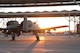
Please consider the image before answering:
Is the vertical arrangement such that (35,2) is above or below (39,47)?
above

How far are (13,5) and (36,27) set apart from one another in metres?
11.4

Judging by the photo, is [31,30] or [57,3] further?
[57,3]

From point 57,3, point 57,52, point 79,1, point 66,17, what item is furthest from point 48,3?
point 57,52

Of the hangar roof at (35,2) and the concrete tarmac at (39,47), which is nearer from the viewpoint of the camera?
the concrete tarmac at (39,47)

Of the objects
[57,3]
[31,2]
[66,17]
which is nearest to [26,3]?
[31,2]

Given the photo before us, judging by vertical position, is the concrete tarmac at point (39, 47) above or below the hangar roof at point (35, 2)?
below

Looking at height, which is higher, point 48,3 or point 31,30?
point 48,3

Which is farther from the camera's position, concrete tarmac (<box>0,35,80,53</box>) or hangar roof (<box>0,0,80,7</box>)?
hangar roof (<box>0,0,80,7</box>)

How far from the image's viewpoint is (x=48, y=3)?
4841cm

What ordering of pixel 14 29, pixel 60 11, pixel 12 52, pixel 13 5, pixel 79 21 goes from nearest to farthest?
1. pixel 12 52
2. pixel 14 29
3. pixel 13 5
4. pixel 60 11
5. pixel 79 21

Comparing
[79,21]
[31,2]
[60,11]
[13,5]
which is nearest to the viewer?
[31,2]

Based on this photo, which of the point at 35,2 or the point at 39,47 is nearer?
the point at 39,47

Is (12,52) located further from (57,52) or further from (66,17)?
(66,17)

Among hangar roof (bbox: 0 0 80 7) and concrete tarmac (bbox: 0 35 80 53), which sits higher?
hangar roof (bbox: 0 0 80 7)
